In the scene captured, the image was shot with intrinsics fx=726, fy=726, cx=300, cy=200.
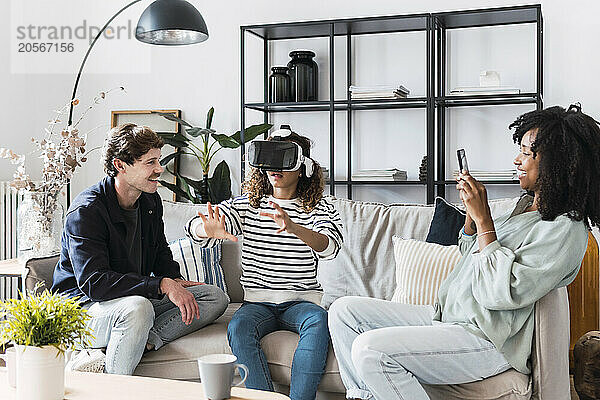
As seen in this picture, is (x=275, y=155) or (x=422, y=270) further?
(x=422, y=270)

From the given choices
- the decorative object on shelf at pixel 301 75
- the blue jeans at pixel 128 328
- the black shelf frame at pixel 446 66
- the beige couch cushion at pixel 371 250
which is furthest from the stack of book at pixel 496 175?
the blue jeans at pixel 128 328

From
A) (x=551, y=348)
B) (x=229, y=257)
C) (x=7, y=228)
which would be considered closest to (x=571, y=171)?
(x=551, y=348)

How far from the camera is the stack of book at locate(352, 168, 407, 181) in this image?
3645 mm

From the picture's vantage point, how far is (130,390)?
1752 mm

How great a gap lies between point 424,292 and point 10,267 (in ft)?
5.67

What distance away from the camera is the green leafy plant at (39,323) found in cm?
163

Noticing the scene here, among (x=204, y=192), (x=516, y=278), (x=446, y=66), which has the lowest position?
(x=516, y=278)

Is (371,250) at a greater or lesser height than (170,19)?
lesser

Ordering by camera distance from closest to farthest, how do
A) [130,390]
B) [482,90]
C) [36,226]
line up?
[130,390], [36,226], [482,90]

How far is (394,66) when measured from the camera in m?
3.82

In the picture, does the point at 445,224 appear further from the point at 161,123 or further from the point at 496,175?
the point at 161,123

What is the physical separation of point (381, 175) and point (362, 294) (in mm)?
944

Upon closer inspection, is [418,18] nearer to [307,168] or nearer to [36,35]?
[307,168]

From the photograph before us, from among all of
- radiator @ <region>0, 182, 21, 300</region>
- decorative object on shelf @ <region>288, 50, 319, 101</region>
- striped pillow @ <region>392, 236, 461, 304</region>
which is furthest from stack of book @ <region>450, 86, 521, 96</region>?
radiator @ <region>0, 182, 21, 300</region>
